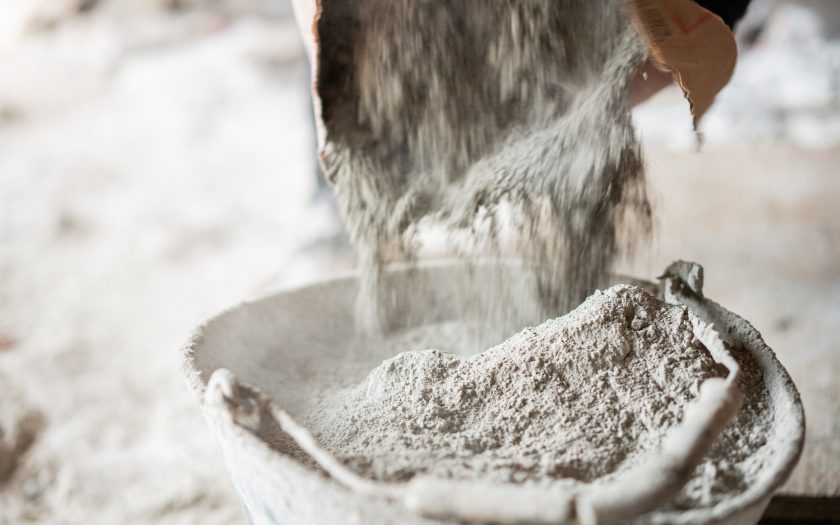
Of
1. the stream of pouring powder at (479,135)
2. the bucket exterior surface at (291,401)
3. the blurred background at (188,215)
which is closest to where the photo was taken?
the bucket exterior surface at (291,401)

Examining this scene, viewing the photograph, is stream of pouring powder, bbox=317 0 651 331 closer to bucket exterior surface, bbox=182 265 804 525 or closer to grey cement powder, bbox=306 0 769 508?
grey cement powder, bbox=306 0 769 508

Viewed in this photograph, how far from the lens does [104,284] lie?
2604mm


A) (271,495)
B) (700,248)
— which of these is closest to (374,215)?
(271,495)

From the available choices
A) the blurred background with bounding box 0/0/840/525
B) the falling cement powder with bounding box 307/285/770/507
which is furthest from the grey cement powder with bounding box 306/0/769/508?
the blurred background with bounding box 0/0/840/525

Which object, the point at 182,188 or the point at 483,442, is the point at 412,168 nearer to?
the point at 483,442

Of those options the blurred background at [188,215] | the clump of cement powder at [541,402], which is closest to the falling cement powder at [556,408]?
the clump of cement powder at [541,402]

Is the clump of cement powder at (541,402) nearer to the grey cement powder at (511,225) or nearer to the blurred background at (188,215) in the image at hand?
the grey cement powder at (511,225)

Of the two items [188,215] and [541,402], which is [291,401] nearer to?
[541,402]

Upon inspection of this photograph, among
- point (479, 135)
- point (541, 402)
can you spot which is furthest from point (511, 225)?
point (541, 402)

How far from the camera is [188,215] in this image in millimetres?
3129

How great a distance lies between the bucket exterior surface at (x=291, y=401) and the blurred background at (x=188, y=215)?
0.11 meters

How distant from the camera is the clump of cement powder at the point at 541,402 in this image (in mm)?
677

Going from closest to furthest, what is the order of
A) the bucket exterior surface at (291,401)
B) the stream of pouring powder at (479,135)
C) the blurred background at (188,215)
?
the bucket exterior surface at (291,401), the stream of pouring powder at (479,135), the blurred background at (188,215)

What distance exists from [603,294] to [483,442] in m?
0.23
